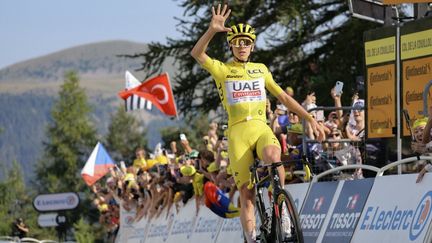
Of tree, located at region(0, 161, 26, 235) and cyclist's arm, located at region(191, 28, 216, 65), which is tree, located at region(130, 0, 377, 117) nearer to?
cyclist's arm, located at region(191, 28, 216, 65)

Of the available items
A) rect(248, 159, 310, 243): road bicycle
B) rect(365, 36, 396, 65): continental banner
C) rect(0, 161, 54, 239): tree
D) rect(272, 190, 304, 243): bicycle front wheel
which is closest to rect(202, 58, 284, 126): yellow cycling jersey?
rect(248, 159, 310, 243): road bicycle

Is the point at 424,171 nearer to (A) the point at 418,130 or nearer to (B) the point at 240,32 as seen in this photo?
(A) the point at 418,130

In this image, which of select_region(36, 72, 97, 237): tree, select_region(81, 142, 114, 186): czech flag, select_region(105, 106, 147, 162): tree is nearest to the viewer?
select_region(81, 142, 114, 186): czech flag

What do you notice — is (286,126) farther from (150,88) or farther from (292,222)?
(150,88)

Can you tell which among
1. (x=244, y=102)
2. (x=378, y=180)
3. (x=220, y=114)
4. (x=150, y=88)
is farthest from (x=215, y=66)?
(x=220, y=114)

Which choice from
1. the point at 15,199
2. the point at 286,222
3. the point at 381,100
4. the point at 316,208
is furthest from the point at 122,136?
the point at 286,222

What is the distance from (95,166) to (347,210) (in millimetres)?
20624

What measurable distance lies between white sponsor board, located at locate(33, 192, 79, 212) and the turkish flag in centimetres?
1500

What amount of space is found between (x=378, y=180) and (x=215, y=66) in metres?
2.12

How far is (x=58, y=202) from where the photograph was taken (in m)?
43.1

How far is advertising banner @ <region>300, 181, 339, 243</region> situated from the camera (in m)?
14.0

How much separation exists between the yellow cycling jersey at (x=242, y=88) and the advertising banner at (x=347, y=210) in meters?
1.44

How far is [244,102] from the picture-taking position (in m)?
12.7

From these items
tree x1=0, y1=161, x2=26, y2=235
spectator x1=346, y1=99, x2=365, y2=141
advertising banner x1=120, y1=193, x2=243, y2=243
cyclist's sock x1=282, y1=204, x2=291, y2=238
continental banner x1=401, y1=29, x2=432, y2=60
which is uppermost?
continental banner x1=401, y1=29, x2=432, y2=60
